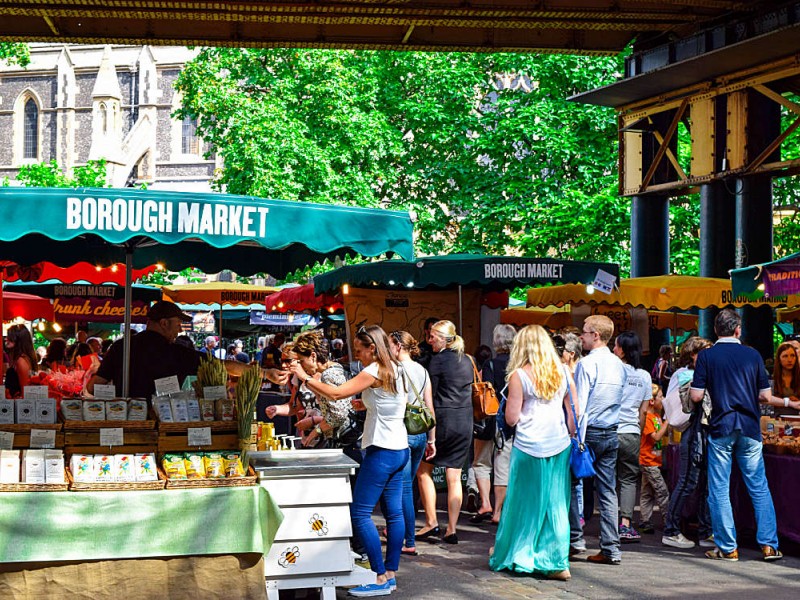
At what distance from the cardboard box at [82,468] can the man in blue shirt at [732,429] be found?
478 cm

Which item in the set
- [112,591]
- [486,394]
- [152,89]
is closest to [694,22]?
[486,394]

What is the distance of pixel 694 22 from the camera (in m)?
18.0

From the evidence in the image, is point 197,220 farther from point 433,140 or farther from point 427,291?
point 433,140

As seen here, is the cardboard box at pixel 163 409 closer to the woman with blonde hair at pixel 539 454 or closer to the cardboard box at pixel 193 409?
the cardboard box at pixel 193 409

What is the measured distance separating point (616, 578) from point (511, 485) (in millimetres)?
1026

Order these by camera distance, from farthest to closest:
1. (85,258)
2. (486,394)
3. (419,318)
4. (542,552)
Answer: (419,318) < (486,394) < (85,258) < (542,552)

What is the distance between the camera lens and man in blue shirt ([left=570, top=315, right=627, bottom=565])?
29.4ft

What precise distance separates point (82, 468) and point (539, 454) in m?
3.20

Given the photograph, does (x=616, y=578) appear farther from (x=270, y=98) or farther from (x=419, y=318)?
(x=270, y=98)

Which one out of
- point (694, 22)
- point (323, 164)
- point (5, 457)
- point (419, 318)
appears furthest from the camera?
point (323, 164)

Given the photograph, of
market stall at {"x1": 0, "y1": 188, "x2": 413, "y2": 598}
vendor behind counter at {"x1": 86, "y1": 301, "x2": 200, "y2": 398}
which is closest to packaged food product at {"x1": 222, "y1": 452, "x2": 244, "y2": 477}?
market stall at {"x1": 0, "y1": 188, "x2": 413, "y2": 598}

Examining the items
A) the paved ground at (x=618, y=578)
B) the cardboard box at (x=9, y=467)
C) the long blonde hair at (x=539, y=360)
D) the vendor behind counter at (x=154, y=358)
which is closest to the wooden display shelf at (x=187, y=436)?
the cardboard box at (x=9, y=467)

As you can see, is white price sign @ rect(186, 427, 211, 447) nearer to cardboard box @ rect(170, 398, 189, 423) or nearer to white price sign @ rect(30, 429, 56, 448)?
cardboard box @ rect(170, 398, 189, 423)

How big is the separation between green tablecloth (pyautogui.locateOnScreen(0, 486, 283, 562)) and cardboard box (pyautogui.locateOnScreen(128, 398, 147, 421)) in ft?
1.67
